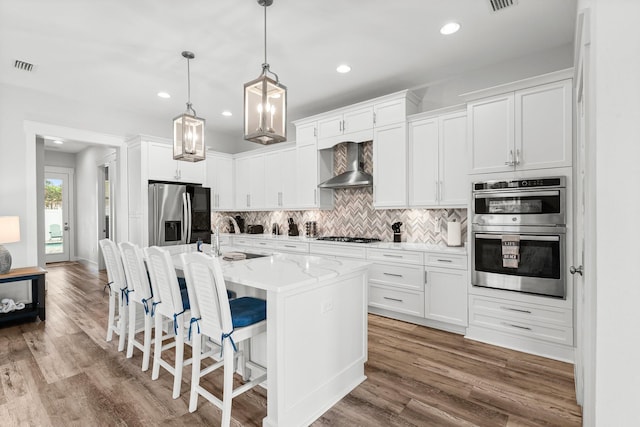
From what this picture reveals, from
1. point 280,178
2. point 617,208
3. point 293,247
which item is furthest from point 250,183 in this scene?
point 617,208

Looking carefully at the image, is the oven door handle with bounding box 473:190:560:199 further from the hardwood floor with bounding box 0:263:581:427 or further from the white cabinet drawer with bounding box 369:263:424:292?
the hardwood floor with bounding box 0:263:581:427

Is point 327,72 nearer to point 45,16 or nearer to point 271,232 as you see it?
point 45,16

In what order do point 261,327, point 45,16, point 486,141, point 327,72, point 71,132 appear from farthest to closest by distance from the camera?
1. point 71,132
2. point 327,72
3. point 486,141
4. point 45,16
5. point 261,327

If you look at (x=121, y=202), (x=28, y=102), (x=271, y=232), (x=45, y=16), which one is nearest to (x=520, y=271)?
(x=271, y=232)

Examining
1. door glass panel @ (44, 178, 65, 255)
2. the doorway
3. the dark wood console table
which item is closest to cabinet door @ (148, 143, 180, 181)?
the dark wood console table

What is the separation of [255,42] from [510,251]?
10.1ft

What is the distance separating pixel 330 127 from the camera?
4.53 m

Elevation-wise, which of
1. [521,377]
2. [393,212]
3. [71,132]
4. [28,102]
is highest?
[28,102]

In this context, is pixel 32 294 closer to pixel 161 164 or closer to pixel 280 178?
pixel 161 164

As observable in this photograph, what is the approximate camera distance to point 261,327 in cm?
200

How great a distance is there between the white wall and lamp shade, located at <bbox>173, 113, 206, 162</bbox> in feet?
8.98

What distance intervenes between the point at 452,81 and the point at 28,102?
542cm

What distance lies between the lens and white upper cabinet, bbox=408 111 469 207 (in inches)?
138

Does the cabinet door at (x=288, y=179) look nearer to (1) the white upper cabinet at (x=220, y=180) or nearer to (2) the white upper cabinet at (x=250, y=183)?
(2) the white upper cabinet at (x=250, y=183)
